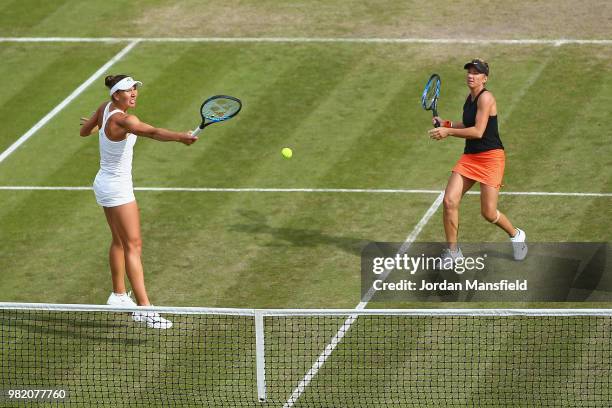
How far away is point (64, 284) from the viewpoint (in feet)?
53.5

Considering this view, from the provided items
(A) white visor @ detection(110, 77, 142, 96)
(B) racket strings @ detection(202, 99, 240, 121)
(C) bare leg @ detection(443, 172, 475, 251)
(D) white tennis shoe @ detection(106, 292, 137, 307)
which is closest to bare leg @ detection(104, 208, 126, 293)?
(D) white tennis shoe @ detection(106, 292, 137, 307)

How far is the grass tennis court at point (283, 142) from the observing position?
16.7 m

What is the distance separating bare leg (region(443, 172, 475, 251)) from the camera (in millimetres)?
15891

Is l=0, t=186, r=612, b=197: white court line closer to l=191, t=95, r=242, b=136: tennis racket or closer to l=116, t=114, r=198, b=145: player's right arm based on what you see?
l=191, t=95, r=242, b=136: tennis racket

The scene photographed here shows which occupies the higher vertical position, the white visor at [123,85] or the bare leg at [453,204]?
the white visor at [123,85]

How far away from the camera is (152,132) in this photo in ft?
46.8

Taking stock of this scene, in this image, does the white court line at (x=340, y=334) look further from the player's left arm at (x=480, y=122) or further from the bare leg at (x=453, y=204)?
the player's left arm at (x=480, y=122)

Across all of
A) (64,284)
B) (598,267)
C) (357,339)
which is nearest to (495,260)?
(598,267)

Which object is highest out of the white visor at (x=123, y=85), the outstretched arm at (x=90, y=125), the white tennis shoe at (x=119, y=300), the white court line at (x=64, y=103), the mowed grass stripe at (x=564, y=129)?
the white visor at (x=123, y=85)

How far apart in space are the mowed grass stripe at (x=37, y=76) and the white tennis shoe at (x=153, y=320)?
20.9 ft

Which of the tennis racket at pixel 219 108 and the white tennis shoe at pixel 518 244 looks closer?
the tennis racket at pixel 219 108

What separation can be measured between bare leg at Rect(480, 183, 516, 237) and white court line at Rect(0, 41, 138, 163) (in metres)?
7.69

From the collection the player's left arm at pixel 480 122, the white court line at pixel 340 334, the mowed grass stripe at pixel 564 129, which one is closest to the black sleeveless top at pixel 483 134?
the player's left arm at pixel 480 122

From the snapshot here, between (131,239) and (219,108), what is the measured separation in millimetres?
1798
